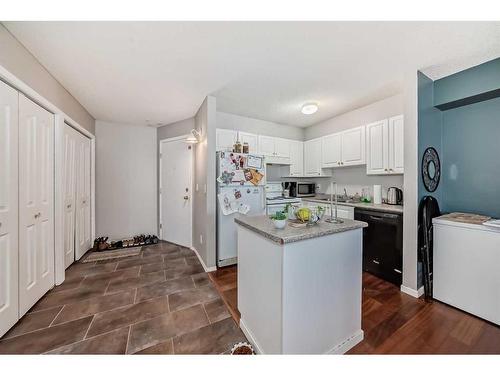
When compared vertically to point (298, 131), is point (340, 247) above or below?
below

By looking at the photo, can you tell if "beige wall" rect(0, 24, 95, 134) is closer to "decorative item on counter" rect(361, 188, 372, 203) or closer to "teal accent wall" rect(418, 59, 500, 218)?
"teal accent wall" rect(418, 59, 500, 218)

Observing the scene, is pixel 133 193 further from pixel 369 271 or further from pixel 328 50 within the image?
pixel 369 271

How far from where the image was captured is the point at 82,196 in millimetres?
3031

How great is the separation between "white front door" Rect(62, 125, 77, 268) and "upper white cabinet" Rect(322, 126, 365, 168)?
3.92 metres

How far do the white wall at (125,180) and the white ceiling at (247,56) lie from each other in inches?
39.4

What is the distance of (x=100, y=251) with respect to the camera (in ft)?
10.6

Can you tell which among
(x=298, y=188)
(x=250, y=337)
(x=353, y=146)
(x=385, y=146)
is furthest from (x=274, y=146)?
(x=250, y=337)

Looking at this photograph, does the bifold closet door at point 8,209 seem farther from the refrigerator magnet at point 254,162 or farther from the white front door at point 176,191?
the refrigerator magnet at point 254,162

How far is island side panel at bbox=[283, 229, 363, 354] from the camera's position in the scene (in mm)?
1112

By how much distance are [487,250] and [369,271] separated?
114 centimetres

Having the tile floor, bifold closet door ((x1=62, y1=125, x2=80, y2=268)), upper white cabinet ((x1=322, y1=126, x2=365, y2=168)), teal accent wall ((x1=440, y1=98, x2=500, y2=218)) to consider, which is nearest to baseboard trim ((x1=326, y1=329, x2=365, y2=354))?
the tile floor

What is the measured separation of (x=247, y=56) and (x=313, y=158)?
8.17 feet
